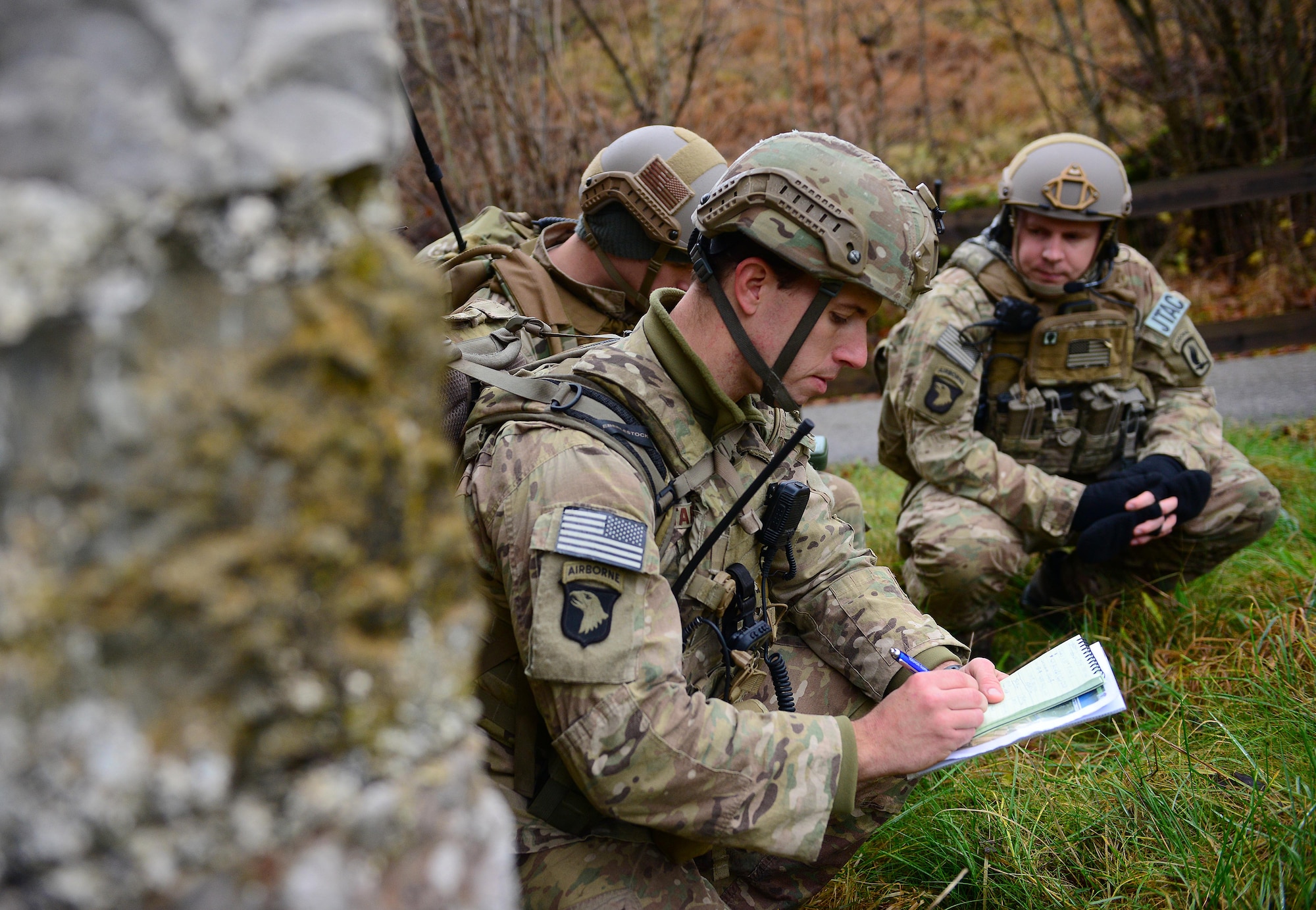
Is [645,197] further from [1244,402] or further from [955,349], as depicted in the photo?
[1244,402]

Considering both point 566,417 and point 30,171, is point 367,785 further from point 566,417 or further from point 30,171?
point 566,417

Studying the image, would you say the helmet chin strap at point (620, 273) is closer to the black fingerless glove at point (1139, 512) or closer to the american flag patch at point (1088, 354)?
the american flag patch at point (1088, 354)

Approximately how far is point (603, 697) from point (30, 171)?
1253 mm

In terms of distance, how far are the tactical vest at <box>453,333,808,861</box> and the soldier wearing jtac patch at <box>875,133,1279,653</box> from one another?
5.71 feet

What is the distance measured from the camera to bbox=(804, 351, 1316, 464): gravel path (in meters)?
6.12

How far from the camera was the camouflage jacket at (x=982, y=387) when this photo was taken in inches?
150

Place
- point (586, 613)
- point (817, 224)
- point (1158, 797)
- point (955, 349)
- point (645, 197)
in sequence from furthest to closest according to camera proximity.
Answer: point (955, 349), point (645, 197), point (1158, 797), point (817, 224), point (586, 613)

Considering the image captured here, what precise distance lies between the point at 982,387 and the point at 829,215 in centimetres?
223

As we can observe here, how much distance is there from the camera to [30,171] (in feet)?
1.97

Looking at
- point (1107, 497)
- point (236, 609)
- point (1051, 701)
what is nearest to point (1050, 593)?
point (1107, 497)

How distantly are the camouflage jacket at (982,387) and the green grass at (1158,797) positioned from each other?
596mm

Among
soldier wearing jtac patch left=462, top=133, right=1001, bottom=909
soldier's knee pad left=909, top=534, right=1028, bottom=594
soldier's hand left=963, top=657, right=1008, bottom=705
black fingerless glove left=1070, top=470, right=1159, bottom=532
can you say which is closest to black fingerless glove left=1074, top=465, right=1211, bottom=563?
black fingerless glove left=1070, top=470, right=1159, bottom=532

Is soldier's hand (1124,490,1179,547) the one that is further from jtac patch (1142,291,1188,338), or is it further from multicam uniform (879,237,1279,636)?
jtac patch (1142,291,1188,338)

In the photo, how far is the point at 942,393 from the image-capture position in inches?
152
